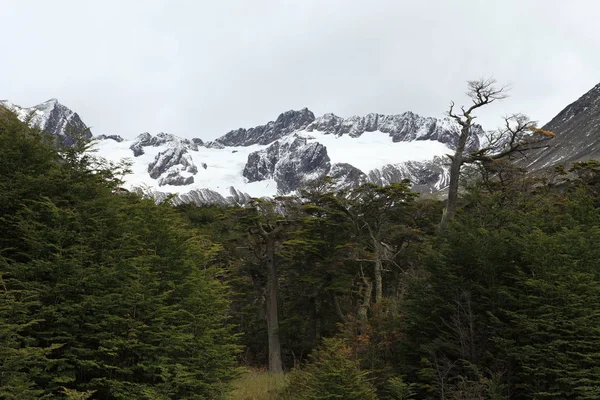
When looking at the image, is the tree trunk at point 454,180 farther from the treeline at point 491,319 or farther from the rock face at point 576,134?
the rock face at point 576,134

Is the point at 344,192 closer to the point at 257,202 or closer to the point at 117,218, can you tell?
the point at 257,202

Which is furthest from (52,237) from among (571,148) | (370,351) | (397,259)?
(571,148)

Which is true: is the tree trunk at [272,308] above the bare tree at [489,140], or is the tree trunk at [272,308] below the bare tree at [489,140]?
below

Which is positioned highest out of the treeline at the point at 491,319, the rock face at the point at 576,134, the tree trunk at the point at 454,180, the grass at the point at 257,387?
the rock face at the point at 576,134

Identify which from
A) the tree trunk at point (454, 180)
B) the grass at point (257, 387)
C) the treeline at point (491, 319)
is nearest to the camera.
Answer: the treeline at point (491, 319)

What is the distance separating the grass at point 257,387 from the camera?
14.9 metres

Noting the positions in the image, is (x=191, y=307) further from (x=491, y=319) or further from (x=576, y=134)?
(x=576, y=134)

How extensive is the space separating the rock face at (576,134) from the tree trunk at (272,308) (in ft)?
213

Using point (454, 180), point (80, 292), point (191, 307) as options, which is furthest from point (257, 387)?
point (454, 180)

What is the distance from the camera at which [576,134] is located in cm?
10138

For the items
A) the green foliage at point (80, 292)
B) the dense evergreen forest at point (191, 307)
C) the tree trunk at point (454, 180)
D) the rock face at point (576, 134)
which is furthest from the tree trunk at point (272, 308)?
the rock face at point (576, 134)

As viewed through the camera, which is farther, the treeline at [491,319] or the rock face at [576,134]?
the rock face at [576,134]

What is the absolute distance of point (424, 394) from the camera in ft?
39.6

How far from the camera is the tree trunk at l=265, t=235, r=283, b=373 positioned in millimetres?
22922
